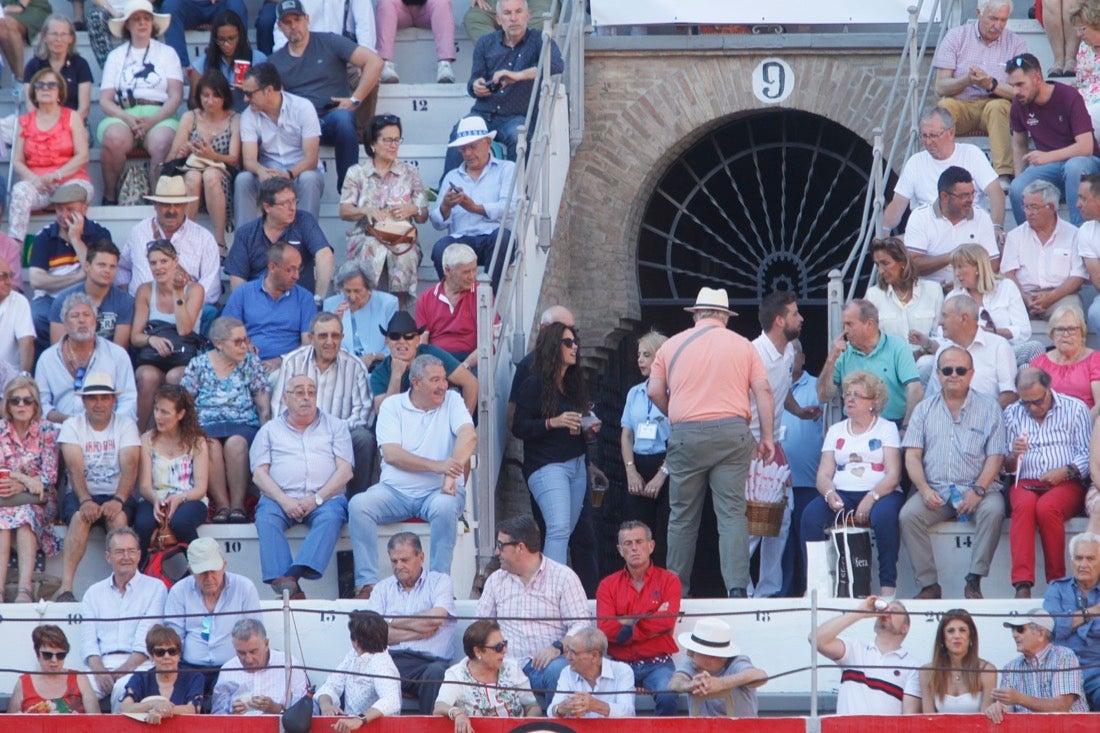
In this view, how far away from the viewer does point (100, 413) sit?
12.6 m

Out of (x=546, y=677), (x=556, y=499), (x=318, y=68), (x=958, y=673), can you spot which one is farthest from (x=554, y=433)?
(x=318, y=68)

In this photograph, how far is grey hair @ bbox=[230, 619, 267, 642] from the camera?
11.0 m

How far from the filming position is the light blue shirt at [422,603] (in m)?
11.3

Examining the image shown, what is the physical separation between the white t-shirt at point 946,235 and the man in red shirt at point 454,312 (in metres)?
2.69

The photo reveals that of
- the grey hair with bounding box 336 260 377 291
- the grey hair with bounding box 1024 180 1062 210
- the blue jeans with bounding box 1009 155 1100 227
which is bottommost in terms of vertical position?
the grey hair with bounding box 336 260 377 291

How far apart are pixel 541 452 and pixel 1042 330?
126 inches

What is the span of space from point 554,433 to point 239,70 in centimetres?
418

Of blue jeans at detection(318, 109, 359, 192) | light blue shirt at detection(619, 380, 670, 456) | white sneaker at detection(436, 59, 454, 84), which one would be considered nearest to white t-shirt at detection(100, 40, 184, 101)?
blue jeans at detection(318, 109, 359, 192)

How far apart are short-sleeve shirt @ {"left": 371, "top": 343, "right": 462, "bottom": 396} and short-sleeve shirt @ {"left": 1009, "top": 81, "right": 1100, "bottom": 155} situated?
13.6ft

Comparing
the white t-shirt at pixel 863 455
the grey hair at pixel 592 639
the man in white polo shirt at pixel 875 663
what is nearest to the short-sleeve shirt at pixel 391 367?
the white t-shirt at pixel 863 455

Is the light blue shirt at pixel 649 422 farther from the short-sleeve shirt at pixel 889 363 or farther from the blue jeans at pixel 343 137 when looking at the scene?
the blue jeans at pixel 343 137

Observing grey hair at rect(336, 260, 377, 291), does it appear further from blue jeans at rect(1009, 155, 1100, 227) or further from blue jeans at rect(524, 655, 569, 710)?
blue jeans at rect(1009, 155, 1100, 227)

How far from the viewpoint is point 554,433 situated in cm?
1273

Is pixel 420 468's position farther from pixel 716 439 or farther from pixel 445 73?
pixel 445 73
